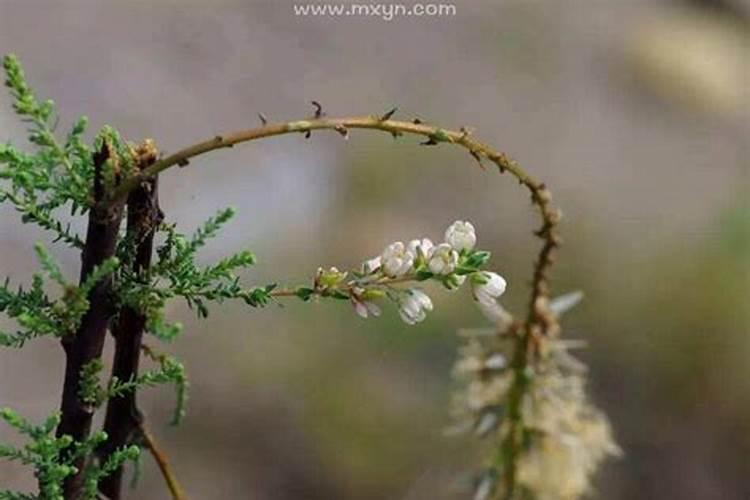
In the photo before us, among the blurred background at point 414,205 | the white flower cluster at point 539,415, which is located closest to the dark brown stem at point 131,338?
the white flower cluster at point 539,415

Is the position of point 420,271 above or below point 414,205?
below

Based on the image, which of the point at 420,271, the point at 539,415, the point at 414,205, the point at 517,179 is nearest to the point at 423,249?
the point at 420,271

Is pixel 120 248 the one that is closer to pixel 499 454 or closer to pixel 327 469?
pixel 499 454

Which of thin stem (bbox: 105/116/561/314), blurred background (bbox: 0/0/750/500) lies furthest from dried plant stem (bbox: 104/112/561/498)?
blurred background (bbox: 0/0/750/500)

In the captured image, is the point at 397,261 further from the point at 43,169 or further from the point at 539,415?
the point at 539,415

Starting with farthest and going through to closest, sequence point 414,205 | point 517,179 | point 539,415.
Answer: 1. point 414,205
2. point 539,415
3. point 517,179

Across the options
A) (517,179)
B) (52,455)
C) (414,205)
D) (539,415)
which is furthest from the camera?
(414,205)
